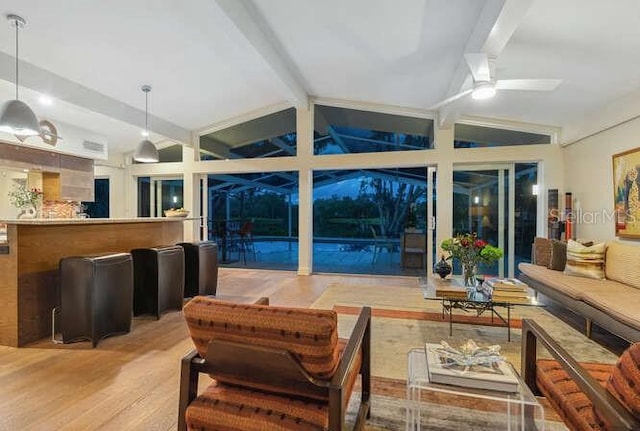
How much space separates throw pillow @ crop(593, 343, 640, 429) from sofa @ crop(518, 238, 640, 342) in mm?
1732

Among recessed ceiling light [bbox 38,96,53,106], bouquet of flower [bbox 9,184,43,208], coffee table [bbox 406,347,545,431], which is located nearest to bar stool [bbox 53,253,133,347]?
recessed ceiling light [bbox 38,96,53,106]

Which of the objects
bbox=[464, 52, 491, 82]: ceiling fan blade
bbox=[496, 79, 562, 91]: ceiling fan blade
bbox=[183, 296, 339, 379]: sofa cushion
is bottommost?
bbox=[183, 296, 339, 379]: sofa cushion

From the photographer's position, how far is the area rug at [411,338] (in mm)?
1932

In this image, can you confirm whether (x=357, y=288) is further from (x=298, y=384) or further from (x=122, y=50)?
(x=122, y=50)

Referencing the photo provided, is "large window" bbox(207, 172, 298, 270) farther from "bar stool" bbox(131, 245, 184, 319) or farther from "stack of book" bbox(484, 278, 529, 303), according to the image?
"stack of book" bbox(484, 278, 529, 303)

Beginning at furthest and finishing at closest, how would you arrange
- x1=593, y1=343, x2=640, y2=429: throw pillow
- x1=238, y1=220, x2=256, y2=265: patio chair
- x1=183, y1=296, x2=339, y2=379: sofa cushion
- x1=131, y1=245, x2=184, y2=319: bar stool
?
1. x1=238, y1=220, x2=256, y2=265: patio chair
2. x1=131, y1=245, x2=184, y2=319: bar stool
3. x1=183, y1=296, x2=339, y2=379: sofa cushion
4. x1=593, y1=343, x2=640, y2=429: throw pillow

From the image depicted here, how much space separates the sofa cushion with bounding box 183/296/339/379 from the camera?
4.13 feet

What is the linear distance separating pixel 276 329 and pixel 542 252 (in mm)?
4557

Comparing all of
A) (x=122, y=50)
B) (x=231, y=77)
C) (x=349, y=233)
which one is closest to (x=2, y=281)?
(x=122, y=50)

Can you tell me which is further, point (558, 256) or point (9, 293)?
point (558, 256)

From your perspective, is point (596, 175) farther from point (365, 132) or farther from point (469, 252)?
point (365, 132)

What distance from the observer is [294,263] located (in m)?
7.67

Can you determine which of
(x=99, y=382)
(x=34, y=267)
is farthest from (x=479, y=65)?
(x=34, y=267)

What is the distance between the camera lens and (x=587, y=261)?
12.4 ft
